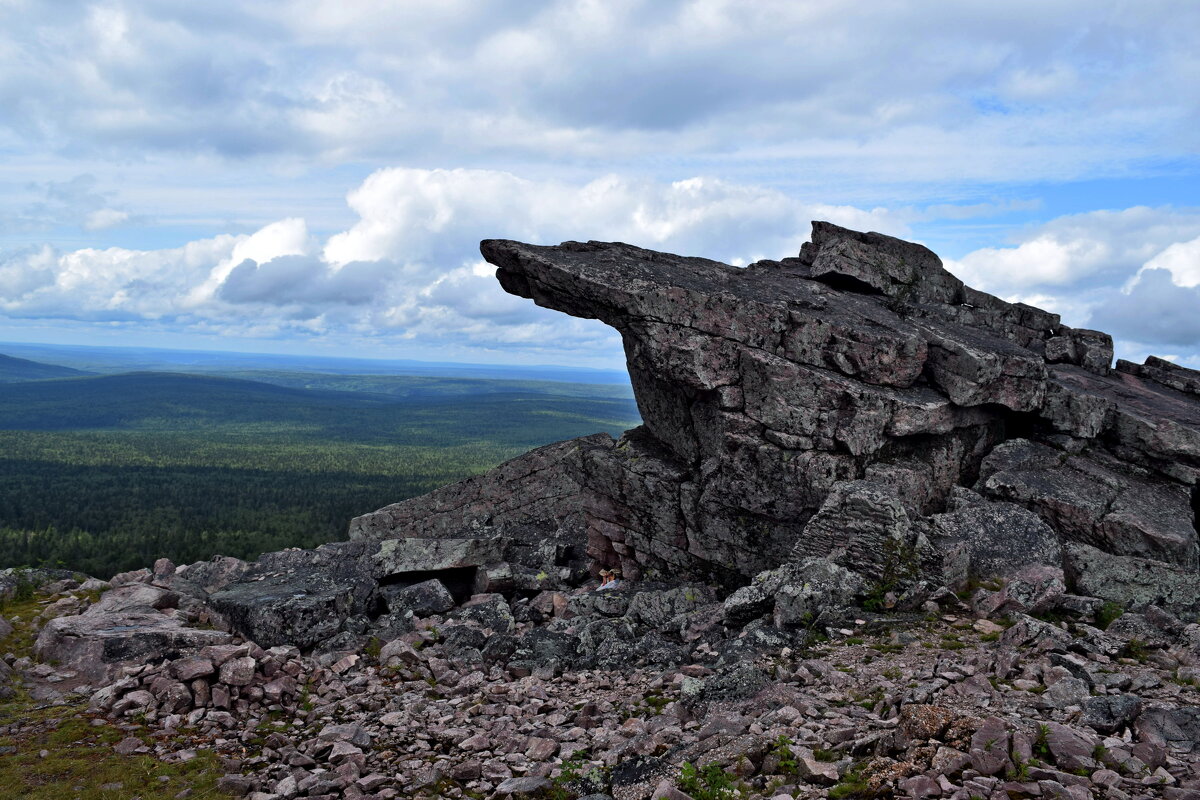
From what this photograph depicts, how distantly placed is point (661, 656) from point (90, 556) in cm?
6852

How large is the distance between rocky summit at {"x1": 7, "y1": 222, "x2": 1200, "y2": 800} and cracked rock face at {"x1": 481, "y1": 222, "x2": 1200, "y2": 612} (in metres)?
0.11

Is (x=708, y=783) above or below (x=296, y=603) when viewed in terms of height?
above

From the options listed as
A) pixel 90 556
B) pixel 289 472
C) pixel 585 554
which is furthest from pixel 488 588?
pixel 289 472

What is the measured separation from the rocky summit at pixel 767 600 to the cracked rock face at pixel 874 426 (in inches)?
4.3

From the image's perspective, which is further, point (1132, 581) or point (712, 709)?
point (1132, 581)

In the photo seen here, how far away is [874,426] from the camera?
84.8 ft

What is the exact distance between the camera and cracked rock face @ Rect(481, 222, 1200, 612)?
22.4 meters

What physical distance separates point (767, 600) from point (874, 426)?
8.36 metres

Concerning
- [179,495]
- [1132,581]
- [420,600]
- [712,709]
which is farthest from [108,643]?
Result: [179,495]

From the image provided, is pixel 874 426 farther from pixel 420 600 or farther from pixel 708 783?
pixel 420 600

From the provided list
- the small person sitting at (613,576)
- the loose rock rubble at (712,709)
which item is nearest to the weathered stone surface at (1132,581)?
the loose rock rubble at (712,709)

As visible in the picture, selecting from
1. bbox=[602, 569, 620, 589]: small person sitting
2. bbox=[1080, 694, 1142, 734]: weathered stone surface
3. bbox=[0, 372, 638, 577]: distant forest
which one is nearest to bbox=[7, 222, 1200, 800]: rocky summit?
bbox=[1080, 694, 1142, 734]: weathered stone surface

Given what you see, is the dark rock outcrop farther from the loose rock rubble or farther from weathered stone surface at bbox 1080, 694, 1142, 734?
weathered stone surface at bbox 1080, 694, 1142, 734

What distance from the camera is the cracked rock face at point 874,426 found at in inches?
881
